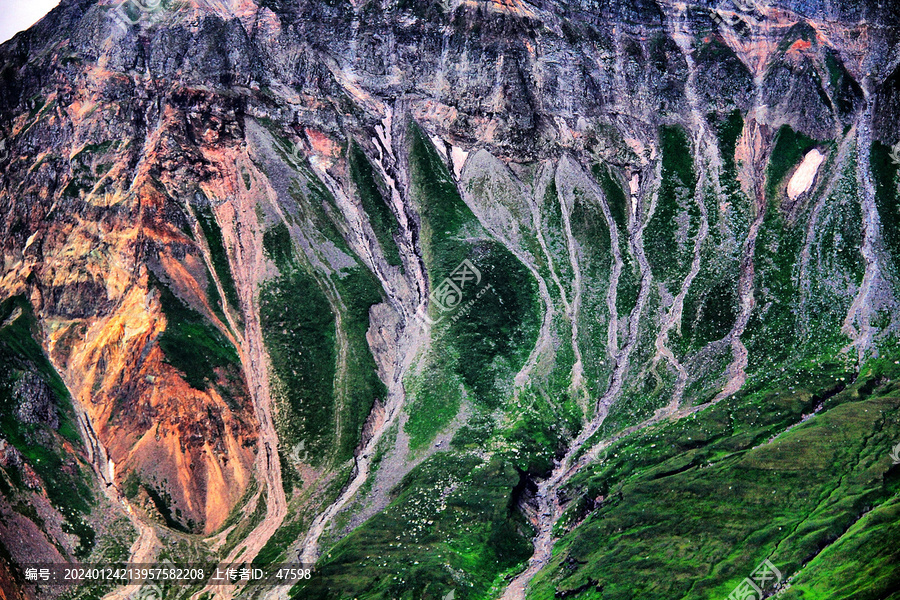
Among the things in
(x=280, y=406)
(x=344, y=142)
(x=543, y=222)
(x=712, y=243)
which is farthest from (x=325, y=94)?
(x=712, y=243)

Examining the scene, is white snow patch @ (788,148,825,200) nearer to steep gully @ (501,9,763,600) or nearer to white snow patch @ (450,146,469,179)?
steep gully @ (501,9,763,600)

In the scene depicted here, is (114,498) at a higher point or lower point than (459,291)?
higher

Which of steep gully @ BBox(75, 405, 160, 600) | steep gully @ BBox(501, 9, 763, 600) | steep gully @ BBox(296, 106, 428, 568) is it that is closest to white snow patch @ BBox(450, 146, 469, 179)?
steep gully @ BBox(296, 106, 428, 568)

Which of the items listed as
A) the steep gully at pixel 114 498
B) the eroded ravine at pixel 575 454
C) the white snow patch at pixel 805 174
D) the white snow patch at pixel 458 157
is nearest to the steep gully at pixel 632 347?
the eroded ravine at pixel 575 454

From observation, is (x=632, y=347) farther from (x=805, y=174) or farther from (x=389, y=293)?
(x=805, y=174)

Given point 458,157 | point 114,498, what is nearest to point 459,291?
point 458,157

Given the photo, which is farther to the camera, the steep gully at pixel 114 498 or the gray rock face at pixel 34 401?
the gray rock face at pixel 34 401

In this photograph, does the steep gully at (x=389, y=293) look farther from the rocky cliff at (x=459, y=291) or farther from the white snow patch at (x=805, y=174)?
the white snow patch at (x=805, y=174)

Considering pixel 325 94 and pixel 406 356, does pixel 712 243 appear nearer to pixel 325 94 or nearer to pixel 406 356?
pixel 406 356
